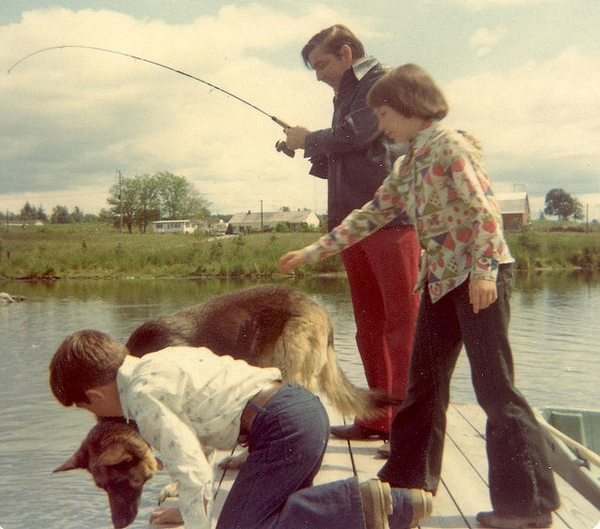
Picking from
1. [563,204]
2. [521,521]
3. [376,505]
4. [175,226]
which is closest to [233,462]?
[376,505]

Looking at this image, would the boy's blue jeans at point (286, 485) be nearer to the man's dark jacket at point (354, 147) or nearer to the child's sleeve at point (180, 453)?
the child's sleeve at point (180, 453)

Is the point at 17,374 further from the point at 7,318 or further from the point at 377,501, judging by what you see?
the point at 377,501

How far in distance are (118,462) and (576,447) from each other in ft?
7.13

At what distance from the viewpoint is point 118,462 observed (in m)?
2.54

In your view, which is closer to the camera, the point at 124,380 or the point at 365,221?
the point at 124,380

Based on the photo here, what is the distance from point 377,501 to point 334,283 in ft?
48.9

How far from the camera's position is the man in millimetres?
3865

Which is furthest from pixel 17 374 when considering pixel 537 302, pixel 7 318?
pixel 537 302

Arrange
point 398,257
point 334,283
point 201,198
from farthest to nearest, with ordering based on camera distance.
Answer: point 334,283 → point 201,198 → point 398,257

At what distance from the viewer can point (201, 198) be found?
22.8 feet

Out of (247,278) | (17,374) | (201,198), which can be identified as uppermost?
(201,198)

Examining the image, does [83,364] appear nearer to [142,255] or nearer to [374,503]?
[374,503]

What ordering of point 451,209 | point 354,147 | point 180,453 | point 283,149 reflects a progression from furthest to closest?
point 283,149, point 354,147, point 451,209, point 180,453

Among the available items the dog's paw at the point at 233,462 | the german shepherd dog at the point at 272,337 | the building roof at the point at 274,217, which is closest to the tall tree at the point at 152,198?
the german shepherd dog at the point at 272,337
